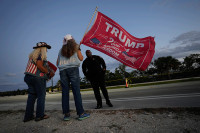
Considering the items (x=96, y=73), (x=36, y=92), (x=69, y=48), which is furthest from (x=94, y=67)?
(x=36, y=92)

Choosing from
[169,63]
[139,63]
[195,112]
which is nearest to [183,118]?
[195,112]

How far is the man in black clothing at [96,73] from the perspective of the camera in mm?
3756

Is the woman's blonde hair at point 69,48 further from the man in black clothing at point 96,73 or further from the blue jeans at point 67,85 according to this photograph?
the man in black clothing at point 96,73

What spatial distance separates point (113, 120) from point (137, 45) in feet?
9.05

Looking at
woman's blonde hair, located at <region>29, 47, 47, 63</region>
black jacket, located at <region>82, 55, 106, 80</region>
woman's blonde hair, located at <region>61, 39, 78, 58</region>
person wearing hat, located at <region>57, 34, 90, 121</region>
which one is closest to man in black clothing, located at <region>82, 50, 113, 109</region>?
black jacket, located at <region>82, 55, 106, 80</region>

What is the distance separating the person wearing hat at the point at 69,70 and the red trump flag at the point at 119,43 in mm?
961

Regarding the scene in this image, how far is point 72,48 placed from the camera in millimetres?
2674

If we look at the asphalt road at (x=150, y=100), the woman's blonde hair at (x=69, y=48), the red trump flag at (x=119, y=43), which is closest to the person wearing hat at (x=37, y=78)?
the woman's blonde hair at (x=69, y=48)

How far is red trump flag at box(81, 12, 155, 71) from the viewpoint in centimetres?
377

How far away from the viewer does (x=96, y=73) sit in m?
3.73

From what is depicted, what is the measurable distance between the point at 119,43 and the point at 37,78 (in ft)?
9.06

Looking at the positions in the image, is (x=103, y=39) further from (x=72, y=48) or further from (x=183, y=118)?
(x=183, y=118)

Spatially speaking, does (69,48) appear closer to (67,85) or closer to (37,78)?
(67,85)

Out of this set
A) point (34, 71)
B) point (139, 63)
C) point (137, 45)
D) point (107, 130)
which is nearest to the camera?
point (107, 130)
